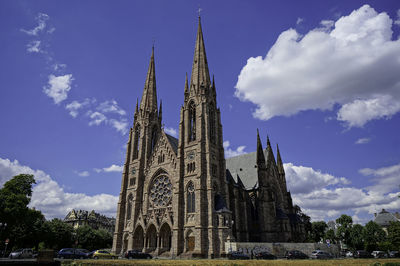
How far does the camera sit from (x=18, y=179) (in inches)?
1656

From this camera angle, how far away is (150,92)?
5869cm

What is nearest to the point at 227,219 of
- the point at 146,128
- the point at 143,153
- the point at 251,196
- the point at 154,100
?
the point at 251,196

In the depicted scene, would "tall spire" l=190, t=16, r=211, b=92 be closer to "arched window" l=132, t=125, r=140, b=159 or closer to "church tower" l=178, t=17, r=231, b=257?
"church tower" l=178, t=17, r=231, b=257

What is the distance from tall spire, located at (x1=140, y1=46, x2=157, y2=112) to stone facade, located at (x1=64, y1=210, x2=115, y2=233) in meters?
57.5

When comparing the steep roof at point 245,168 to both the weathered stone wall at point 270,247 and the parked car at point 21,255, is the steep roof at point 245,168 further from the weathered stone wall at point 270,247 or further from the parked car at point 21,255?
the parked car at point 21,255

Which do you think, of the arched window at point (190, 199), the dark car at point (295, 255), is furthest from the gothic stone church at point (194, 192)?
the dark car at point (295, 255)

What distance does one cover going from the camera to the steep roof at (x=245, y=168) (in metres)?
53.8

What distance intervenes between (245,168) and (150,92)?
27478 mm

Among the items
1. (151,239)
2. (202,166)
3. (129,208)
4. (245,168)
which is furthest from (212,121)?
(151,239)

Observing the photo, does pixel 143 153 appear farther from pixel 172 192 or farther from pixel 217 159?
pixel 217 159

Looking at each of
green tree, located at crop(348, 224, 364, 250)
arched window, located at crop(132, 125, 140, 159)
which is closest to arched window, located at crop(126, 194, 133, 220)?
arched window, located at crop(132, 125, 140, 159)

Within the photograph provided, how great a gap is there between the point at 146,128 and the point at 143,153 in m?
5.51

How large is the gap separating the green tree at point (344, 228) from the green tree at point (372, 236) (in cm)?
363

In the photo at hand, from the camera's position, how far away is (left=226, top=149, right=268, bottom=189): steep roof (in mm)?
53791
